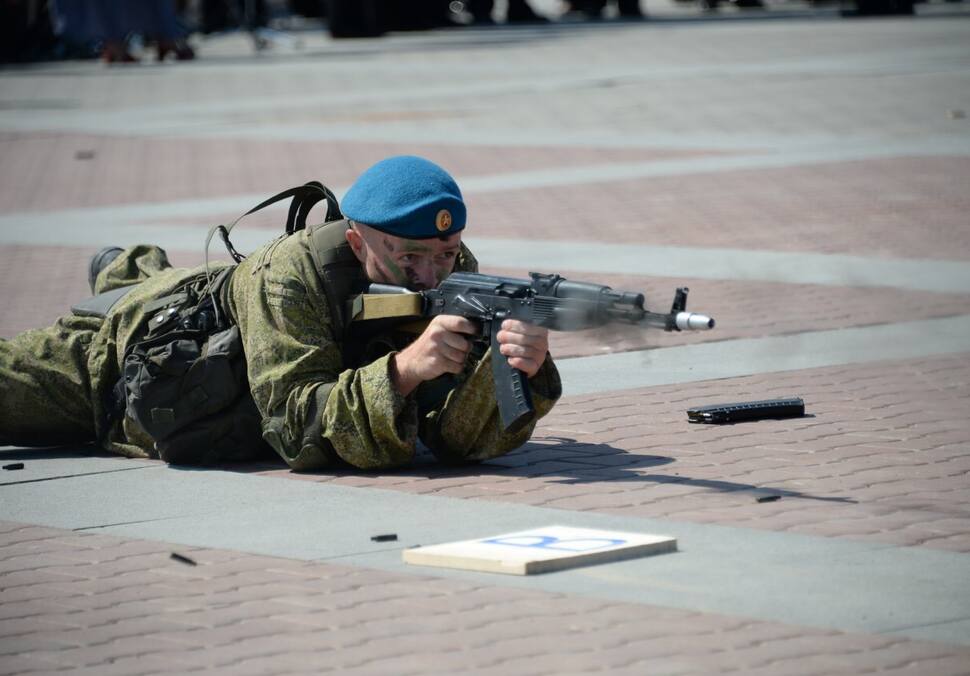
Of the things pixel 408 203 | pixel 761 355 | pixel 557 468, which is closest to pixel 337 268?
pixel 408 203

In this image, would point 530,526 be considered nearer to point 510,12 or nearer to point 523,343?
point 523,343

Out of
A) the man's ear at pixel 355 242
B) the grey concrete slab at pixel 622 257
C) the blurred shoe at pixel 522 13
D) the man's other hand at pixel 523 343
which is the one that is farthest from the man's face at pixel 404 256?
the blurred shoe at pixel 522 13

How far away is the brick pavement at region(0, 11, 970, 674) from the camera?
398 cm

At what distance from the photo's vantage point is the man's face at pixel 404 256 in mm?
5367

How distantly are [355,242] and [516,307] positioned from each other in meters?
0.78

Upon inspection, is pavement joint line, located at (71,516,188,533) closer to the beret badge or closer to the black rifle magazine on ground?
the beret badge

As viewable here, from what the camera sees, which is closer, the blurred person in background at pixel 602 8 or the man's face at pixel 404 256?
the man's face at pixel 404 256

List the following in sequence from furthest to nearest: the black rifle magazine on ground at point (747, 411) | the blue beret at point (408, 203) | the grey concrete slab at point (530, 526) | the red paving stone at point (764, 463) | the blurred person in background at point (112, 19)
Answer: the blurred person in background at point (112, 19) < the black rifle magazine on ground at point (747, 411) < the blue beret at point (408, 203) < the red paving stone at point (764, 463) < the grey concrete slab at point (530, 526)

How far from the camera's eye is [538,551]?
4488 millimetres

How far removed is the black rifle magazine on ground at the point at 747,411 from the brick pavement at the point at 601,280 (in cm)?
12

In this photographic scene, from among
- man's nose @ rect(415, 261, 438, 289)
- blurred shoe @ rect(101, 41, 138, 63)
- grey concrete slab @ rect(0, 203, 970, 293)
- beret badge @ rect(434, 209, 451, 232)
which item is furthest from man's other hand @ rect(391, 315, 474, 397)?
blurred shoe @ rect(101, 41, 138, 63)

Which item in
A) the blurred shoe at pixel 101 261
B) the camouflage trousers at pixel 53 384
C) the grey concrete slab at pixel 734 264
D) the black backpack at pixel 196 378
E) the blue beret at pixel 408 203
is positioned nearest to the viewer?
the blue beret at pixel 408 203

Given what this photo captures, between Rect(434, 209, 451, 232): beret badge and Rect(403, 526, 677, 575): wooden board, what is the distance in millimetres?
1101

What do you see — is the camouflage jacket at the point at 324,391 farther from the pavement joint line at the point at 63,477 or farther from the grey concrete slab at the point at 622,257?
the grey concrete slab at the point at 622,257
